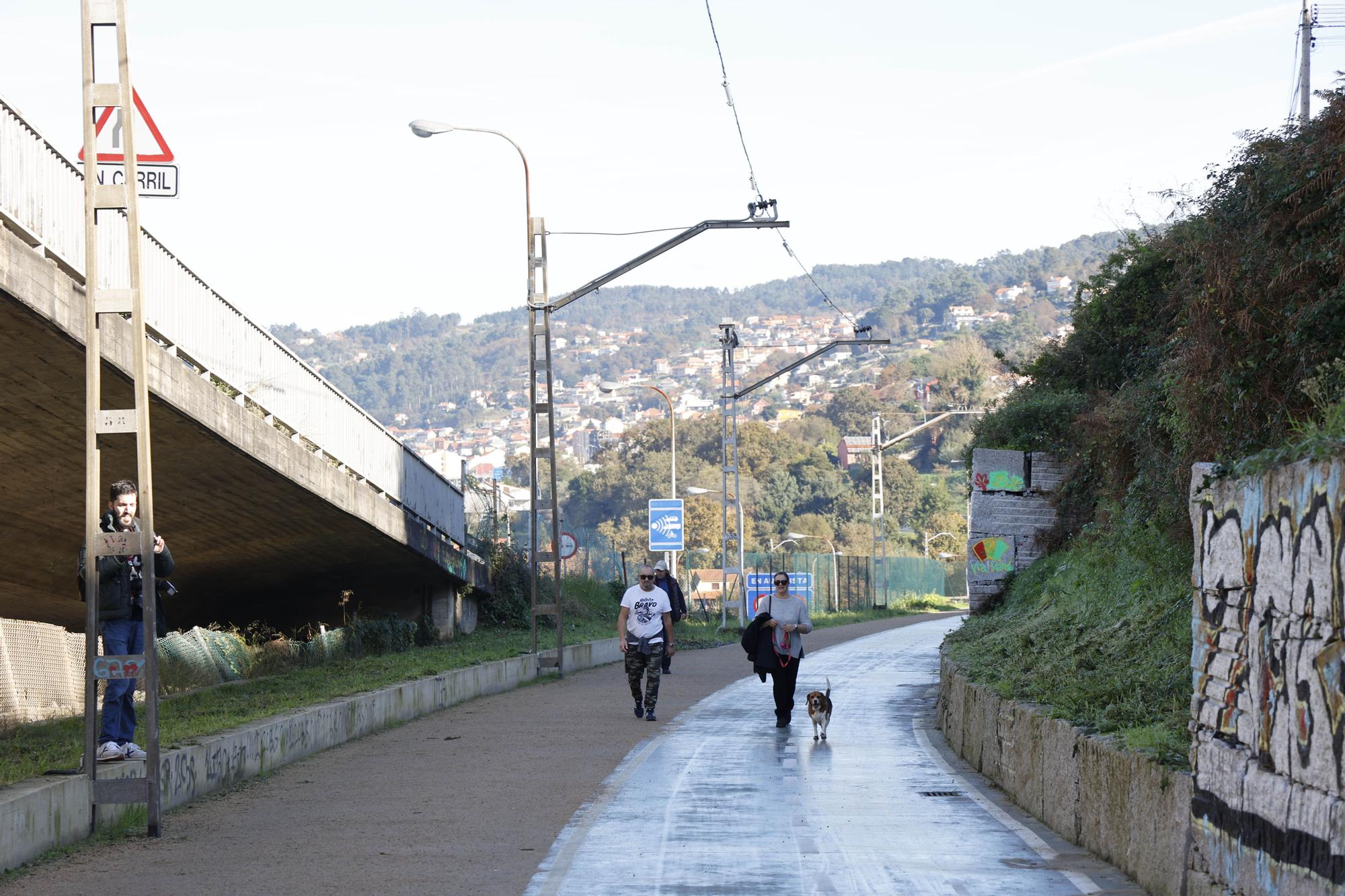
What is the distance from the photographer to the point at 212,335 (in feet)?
61.8

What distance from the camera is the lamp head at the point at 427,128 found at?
24000 mm

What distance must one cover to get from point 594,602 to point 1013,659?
26344 millimetres

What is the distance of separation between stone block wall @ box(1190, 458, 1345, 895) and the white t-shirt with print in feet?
33.6

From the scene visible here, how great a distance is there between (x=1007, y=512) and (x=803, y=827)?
642 inches

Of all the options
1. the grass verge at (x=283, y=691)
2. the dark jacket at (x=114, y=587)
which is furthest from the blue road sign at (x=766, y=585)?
the dark jacket at (x=114, y=587)

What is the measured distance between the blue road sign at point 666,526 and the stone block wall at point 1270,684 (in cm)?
2988

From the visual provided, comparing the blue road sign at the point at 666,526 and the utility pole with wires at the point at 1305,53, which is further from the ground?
the utility pole with wires at the point at 1305,53

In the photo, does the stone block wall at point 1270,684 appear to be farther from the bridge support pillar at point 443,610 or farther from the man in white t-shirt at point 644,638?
the bridge support pillar at point 443,610

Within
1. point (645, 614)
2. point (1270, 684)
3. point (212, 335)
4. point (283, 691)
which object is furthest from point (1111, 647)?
point (212, 335)

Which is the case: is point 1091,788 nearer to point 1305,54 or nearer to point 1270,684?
point 1270,684

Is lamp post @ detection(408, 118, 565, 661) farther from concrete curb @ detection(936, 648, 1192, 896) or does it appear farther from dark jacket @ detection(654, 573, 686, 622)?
concrete curb @ detection(936, 648, 1192, 896)

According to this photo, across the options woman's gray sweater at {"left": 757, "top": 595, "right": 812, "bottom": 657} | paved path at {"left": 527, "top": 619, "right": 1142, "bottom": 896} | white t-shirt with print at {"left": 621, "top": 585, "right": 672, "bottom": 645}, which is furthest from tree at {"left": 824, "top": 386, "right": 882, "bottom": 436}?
paved path at {"left": 527, "top": 619, "right": 1142, "bottom": 896}

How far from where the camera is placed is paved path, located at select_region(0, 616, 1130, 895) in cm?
820

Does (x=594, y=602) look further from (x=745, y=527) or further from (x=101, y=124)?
(x=745, y=527)
